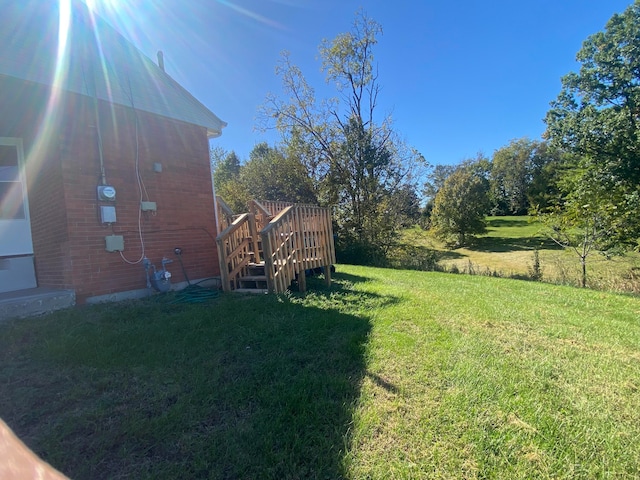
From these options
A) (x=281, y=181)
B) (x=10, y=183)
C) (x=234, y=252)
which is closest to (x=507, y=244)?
(x=281, y=181)

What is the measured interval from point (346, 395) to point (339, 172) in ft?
47.7

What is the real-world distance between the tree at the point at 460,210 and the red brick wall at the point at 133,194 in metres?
24.6

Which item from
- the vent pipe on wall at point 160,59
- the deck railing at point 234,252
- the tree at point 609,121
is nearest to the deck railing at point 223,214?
the deck railing at point 234,252

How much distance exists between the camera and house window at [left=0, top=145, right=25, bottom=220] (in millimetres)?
5137

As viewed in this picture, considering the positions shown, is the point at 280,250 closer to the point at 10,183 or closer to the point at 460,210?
the point at 10,183

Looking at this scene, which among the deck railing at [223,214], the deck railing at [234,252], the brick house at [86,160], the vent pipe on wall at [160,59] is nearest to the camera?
the brick house at [86,160]

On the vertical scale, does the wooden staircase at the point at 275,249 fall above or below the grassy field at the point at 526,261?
above

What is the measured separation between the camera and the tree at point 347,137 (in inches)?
614

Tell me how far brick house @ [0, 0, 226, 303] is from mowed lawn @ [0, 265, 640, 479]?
1.13 meters

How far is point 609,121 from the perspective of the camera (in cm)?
1214

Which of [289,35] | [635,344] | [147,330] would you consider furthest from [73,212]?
[289,35]

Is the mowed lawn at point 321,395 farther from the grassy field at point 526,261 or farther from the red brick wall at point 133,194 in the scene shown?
the grassy field at point 526,261

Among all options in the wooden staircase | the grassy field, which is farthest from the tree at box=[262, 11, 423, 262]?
the wooden staircase

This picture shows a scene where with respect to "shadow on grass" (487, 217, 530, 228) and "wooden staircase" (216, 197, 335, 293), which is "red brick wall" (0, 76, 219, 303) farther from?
→ "shadow on grass" (487, 217, 530, 228)
